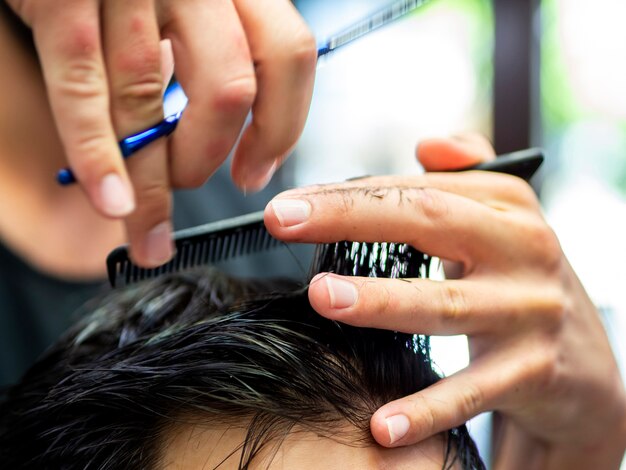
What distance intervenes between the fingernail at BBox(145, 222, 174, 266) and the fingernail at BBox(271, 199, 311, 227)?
0.44 ft

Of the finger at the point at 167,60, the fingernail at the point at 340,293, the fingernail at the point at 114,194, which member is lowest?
the fingernail at the point at 340,293

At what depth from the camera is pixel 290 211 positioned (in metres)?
0.67

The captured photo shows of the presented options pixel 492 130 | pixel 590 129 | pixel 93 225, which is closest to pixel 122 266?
pixel 93 225

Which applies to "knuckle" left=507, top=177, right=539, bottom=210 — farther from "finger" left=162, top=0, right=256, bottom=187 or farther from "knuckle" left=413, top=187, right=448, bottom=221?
"finger" left=162, top=0, right=256, bottom=187

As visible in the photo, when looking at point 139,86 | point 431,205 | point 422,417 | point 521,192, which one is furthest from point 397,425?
point 139,86

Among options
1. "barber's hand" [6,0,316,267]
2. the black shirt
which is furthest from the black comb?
the black shirt

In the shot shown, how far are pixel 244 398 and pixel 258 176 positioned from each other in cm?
26

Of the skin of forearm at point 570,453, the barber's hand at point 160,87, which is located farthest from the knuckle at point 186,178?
the skin of forearm at point 570,453

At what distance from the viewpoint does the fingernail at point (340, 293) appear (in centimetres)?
65

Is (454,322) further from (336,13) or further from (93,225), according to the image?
(336,13)

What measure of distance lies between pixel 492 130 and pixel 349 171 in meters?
0.88

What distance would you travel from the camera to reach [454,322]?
28.5 inches

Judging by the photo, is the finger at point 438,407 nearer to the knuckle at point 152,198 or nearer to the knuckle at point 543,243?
the knuckle at point 543,243

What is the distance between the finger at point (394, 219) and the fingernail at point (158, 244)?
0.41 feet
